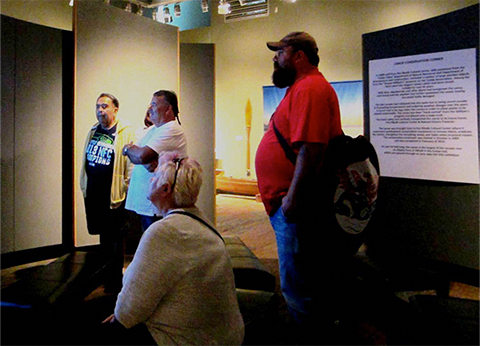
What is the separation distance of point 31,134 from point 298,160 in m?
2.84

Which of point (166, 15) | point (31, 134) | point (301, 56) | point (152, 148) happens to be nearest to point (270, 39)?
point (166, 15)

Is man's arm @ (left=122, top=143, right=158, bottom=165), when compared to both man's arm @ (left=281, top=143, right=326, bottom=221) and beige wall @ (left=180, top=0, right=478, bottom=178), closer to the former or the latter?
man's arm @ (left=281, top=143, right=326, bottom=221)

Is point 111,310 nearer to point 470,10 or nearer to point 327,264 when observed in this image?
point 327,264

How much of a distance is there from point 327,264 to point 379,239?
2.03 m

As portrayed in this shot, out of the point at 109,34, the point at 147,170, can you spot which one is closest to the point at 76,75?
the point at 109,34

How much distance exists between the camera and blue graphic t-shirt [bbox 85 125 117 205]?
3.23 m

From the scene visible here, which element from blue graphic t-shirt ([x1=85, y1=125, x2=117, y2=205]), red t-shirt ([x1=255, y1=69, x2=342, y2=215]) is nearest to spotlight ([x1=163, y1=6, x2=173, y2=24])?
blue graphic t-shirt ([x1=85, y1=125, x2=117, y2=205])

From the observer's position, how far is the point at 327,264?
183 cm

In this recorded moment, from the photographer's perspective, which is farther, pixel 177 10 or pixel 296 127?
pixel 177 10

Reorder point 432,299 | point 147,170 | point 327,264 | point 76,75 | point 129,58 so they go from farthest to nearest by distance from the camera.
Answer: point 129,58 → point 76,75 → point 147,170 → point 327,264 → point 432,299

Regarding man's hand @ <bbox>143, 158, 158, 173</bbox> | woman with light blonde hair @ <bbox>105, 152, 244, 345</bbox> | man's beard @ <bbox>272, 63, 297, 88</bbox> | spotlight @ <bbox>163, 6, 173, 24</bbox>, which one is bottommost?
woman with light blonde hair @ <bbox>105, 152, 244, 345</bbox>

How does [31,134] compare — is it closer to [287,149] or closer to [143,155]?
[143,155]

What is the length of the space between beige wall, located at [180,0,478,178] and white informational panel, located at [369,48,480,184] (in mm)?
4146

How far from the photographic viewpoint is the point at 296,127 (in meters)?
1.85
